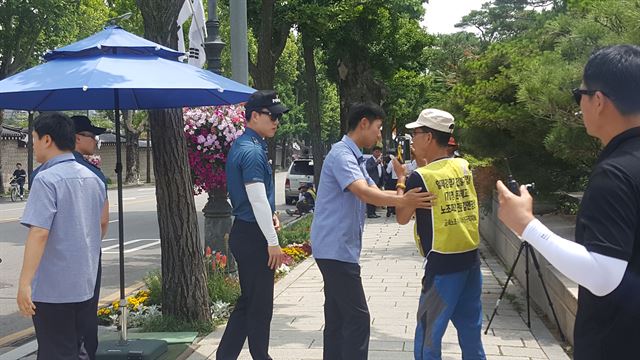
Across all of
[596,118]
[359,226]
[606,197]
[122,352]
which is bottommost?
[122,352]

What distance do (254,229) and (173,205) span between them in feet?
6.37

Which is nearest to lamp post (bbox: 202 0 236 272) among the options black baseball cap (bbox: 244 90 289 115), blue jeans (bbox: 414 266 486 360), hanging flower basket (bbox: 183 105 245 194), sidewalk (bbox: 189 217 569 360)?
hanging flower basket (bbox: 183 105 245 194)

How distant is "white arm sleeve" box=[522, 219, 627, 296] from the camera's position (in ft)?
6.39

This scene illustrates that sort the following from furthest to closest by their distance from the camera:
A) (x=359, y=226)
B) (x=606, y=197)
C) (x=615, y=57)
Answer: (x=359, y=226)
(x=615, y=57)
(x=606, y=197)

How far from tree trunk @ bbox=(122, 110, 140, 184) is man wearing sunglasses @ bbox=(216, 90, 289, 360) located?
36.4m

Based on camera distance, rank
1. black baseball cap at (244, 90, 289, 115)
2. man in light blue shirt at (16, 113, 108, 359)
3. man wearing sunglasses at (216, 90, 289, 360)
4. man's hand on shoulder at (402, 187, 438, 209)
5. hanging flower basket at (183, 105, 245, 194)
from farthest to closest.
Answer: hanging flower basket at (183, 105, 245, 194), black baseball cap at (244, 90, 289, 115), man wearing sunglasses at (216, 90, 289, 360), man's hand on shoulder at (402, 187, 438, 209), man in light blue shirt at (16, 113, 108, 359)

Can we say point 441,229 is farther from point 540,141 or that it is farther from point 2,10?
point 2,10

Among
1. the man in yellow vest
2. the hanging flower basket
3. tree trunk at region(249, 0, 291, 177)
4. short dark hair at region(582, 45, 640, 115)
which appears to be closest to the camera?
short dark hair at region(582, 45, 640, 115)

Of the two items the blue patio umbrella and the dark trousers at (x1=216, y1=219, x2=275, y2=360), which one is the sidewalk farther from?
the blue patio umbrella

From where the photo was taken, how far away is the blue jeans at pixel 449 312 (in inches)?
151

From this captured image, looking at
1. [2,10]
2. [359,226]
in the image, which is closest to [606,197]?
[359,226]

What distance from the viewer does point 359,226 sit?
13.8 ft

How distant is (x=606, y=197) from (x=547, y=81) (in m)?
4.82

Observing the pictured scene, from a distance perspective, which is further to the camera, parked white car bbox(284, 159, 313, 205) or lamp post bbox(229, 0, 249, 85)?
parked white car bbox(284, 159, 313, 205)
